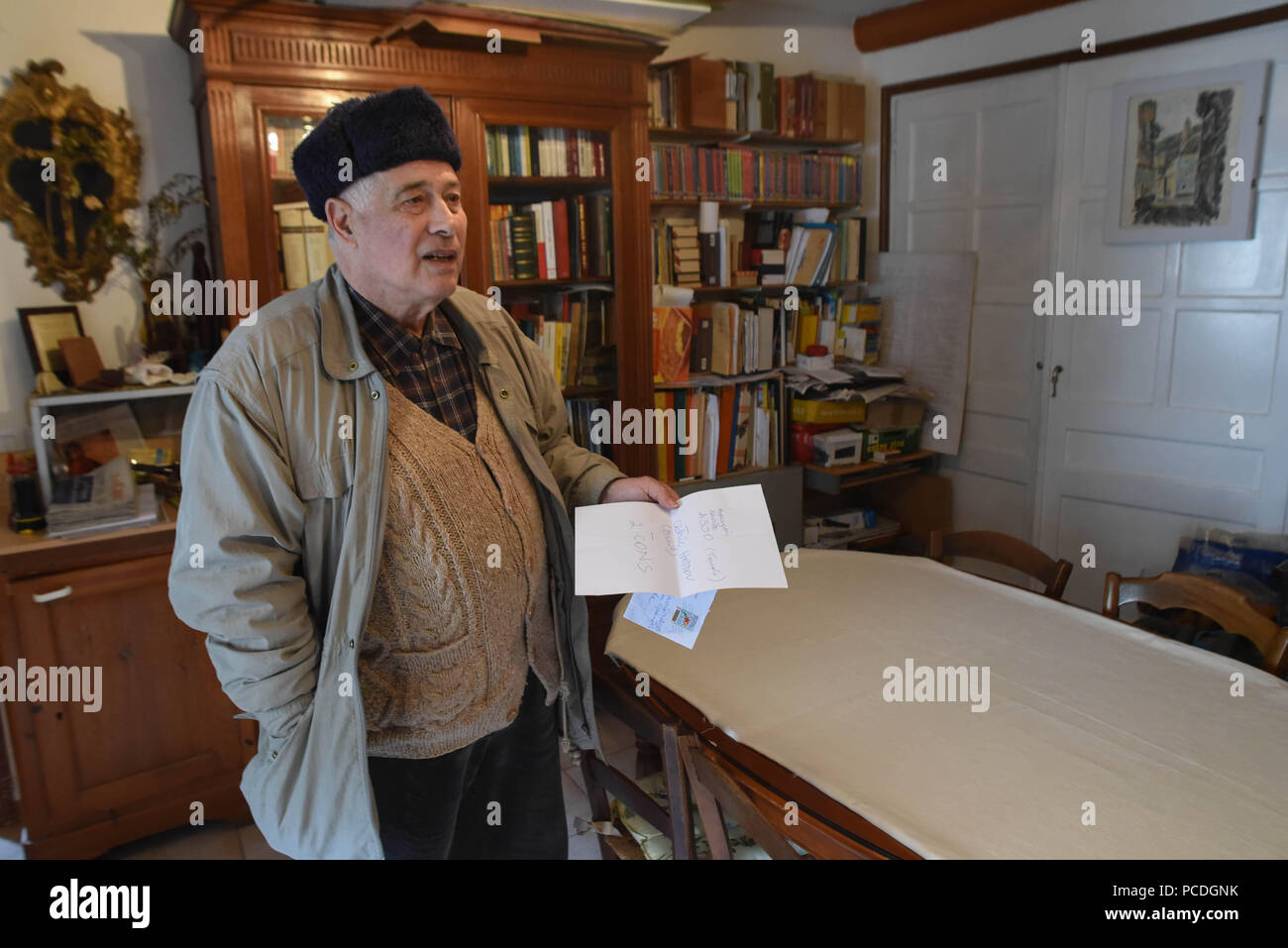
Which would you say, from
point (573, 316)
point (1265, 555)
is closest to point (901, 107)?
point (573, 316)

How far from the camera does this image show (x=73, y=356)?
2381mm

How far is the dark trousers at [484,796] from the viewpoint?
4.55 ft

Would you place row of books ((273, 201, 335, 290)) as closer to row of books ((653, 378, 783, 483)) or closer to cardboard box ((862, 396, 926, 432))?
row of books ((653, 378, 783, 483))

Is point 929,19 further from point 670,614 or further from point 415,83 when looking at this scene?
point 670,614

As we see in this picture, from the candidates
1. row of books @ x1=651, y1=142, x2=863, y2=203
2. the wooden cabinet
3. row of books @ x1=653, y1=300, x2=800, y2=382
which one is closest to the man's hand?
the wooden cabinet

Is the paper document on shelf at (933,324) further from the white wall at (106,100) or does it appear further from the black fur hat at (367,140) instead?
the black fur hat at (367,140)

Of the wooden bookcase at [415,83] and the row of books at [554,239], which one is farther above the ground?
the wooden bookcase at [415,83]

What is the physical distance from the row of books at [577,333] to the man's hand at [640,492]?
1385 millimetres

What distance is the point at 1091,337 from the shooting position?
3.42 metres

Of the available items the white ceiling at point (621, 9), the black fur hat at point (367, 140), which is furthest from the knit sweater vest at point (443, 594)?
the white ceiling at point (621, 9)

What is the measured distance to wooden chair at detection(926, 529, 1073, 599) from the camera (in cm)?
205
